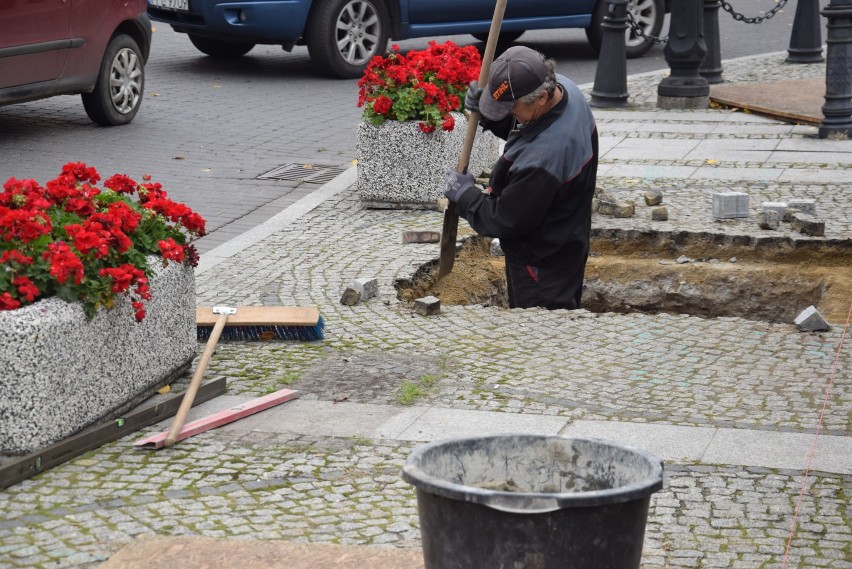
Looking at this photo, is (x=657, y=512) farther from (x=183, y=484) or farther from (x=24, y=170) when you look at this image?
(x=24, y=170)

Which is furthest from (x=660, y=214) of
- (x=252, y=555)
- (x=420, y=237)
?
(x=252, y=555)

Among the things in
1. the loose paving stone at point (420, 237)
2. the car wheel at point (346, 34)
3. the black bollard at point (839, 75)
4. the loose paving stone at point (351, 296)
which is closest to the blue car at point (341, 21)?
the car wheel at point (346, 34)

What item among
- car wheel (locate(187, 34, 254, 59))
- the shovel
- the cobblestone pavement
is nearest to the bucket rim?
the cobblestone pavement

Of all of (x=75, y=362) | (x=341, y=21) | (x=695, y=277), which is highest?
(x=341, y=21)

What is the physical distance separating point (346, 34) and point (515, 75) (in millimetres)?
8988

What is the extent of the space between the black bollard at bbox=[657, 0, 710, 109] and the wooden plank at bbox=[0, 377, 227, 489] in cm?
906

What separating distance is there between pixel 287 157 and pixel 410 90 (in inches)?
93.3

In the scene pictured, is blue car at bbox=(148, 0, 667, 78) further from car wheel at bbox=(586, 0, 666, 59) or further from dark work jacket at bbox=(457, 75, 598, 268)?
dark work jacket at bbox=(457, 75, 598, 268)

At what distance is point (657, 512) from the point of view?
4.65 metres

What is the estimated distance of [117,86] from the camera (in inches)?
490

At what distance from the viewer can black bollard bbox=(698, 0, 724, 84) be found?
600 inches

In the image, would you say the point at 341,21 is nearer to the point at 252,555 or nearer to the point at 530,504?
the point at 252,555

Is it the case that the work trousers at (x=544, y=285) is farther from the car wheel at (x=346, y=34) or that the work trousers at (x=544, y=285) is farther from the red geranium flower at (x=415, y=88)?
the car wheel at (x=346, y=34)

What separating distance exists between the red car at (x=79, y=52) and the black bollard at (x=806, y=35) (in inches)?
335
